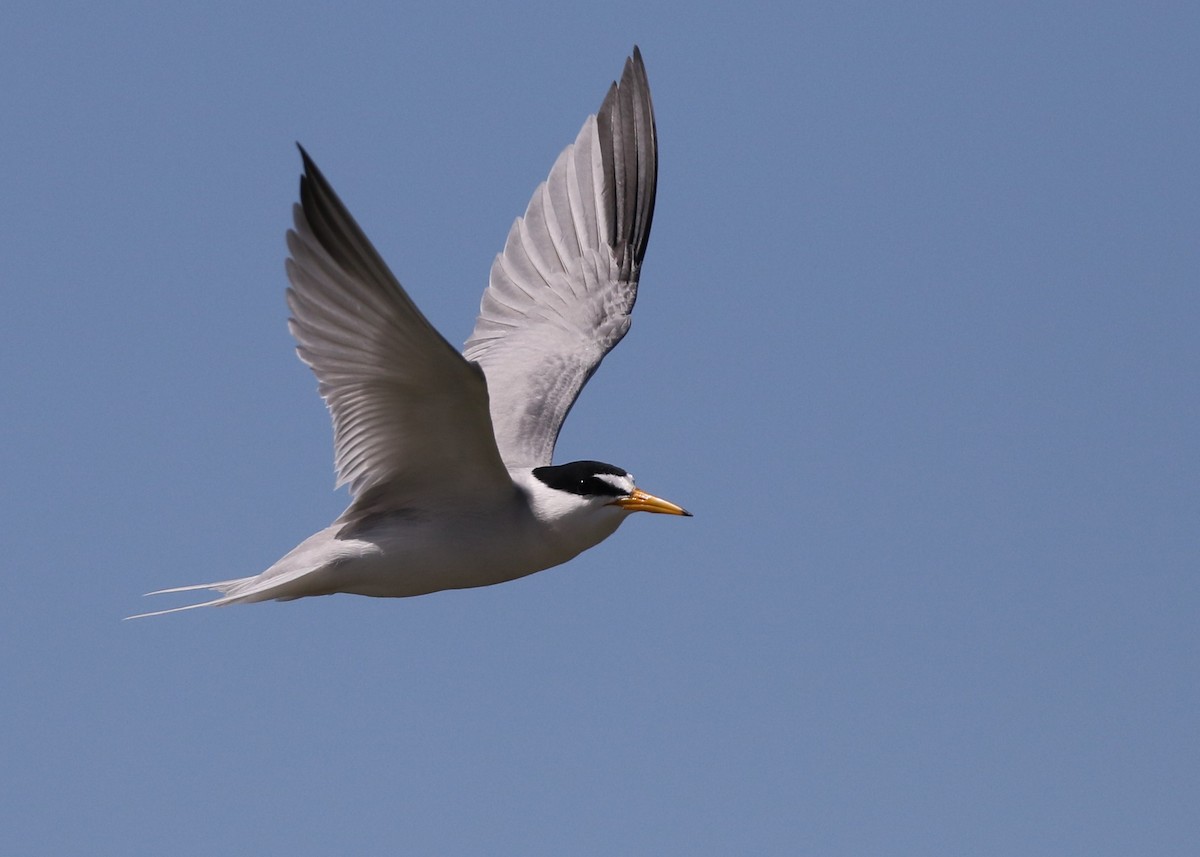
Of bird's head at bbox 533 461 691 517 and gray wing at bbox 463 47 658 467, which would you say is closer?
bird's head at bbox 533 461 691 517

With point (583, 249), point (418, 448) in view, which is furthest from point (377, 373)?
point (583, 249)

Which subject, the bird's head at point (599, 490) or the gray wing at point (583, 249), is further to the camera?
the gray wing at point (583, 249)

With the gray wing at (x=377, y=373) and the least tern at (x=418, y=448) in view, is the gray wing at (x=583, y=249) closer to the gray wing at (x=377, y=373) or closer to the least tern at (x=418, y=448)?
the least tern at (x=418, y=448)

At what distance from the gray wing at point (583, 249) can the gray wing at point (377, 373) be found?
246cm

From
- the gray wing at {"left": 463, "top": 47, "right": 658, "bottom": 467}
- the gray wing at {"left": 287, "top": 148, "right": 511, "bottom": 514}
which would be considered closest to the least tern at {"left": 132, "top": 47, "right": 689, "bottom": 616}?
the gray wing at {"left": 287, "top": 148, "right": 511, "bottom": 514}

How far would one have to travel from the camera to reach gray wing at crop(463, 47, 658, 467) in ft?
37.9

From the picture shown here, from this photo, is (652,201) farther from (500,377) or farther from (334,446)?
(334,446)

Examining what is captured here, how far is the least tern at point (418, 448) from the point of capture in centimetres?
780

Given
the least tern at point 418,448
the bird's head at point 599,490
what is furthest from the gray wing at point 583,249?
the bird's head at point 599,490

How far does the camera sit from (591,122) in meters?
12.1

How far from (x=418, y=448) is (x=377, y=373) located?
0.57 metres

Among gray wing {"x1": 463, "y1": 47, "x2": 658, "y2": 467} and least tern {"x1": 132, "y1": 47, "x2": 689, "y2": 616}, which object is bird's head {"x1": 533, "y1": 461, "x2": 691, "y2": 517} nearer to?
least tern {"x1": 132, "y1": 47, "x2": 689, "y2": 616}

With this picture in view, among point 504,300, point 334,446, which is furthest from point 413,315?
point 504,300

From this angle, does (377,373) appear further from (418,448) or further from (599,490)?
(599,490)
